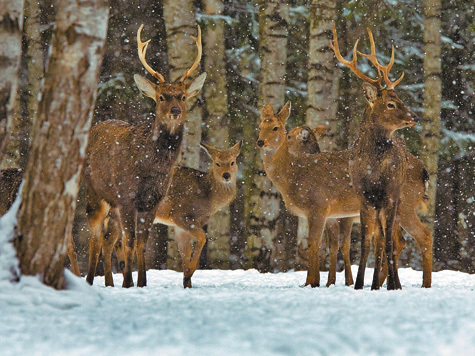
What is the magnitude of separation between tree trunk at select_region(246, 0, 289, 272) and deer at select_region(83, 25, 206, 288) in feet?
11.0

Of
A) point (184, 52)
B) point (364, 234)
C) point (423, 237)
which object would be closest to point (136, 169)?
point (364, 234)

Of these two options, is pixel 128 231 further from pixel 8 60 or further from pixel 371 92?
pixel 371 92

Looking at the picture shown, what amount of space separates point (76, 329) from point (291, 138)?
20.9 feet

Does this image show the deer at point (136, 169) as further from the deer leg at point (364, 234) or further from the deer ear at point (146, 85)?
the deer leg at point (364, 234)

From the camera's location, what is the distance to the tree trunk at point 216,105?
12.9 meters

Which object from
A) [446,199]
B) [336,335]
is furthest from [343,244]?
[446,199]

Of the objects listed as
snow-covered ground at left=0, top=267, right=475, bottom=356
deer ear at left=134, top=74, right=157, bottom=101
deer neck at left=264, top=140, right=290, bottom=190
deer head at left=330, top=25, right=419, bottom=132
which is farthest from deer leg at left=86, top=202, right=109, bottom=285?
deer head at left=330, top=25, right=419, bottom=132

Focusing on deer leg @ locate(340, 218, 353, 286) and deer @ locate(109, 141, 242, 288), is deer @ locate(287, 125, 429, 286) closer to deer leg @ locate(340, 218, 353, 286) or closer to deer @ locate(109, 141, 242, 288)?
deer leg @ locate(340, 218, 353, 286)

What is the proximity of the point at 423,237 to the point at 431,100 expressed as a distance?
6.24 meters

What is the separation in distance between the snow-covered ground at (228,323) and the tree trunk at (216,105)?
7.08 m

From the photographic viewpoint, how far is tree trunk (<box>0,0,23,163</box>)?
19.9 feet

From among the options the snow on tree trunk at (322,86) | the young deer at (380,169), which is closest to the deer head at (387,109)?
the young deer at (380,169)

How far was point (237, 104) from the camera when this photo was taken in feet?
55.1

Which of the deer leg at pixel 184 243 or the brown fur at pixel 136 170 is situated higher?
the brown fur at pixel 136 170
